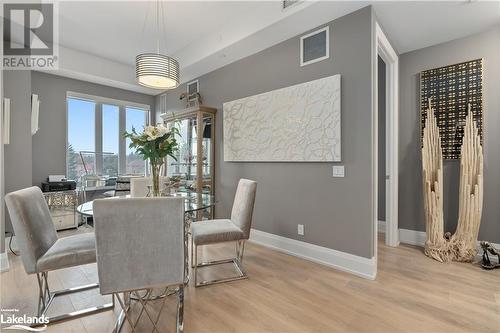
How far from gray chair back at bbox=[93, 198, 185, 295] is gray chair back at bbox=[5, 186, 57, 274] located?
2.19 feet

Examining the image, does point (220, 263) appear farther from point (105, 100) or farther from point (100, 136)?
point (105, 100)

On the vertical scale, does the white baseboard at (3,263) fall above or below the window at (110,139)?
below

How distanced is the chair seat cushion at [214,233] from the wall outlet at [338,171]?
1227 mm

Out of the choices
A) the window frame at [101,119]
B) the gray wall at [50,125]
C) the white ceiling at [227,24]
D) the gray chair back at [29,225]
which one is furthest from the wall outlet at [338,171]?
the gray wall at [50,125]

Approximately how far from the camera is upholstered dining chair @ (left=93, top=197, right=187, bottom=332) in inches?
56.8

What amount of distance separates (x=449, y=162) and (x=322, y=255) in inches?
82.1

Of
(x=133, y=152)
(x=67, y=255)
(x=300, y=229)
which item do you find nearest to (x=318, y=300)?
(x=300, y=229)

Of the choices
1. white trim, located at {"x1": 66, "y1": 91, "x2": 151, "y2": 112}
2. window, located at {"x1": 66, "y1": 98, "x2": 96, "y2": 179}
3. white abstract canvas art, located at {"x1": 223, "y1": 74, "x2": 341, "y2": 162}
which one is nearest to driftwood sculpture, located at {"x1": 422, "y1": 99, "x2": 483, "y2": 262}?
white abstract canvas art, located at {"x1": 223, "y1": 74, "x2": 341, "y2": 162}

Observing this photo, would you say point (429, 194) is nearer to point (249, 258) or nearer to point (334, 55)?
point (334, 55)

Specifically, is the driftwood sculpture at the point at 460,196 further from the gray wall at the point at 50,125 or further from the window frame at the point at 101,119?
the gray wall at the point at 50,125

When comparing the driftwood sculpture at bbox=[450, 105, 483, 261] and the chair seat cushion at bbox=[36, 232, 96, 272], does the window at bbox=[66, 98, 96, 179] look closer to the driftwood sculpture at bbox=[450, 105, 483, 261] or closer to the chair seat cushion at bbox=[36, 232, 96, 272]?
the chair seat cushion at bbox=[36, 232, 96, 272]

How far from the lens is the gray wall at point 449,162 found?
2.90 m

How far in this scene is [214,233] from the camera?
2.40m

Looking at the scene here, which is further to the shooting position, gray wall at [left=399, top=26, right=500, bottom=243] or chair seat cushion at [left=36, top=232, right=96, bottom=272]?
gray wall at [left=399, top=26, right=500, bottom=243]
